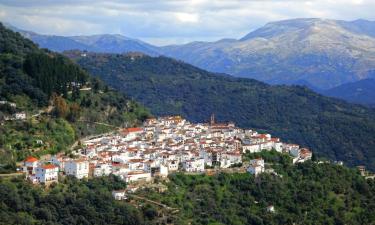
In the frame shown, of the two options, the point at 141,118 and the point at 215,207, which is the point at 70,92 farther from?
the point at 215,207

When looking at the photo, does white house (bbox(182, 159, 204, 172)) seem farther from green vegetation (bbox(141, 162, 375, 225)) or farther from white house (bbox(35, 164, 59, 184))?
white house (bbox(35, 164, 59, 184))

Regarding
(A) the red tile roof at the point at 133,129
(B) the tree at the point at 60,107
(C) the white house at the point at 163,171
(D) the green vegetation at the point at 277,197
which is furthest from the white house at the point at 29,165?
(A) the red tile roof at the point at 133,129

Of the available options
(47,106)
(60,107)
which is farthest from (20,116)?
(47,106)

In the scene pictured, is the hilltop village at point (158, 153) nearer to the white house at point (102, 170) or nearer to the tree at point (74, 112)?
the white house at point (102, 170)

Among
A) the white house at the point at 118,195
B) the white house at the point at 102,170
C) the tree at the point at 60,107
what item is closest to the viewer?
the white house at the point at 118,195

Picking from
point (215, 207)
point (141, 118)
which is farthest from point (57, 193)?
point (141, 118)

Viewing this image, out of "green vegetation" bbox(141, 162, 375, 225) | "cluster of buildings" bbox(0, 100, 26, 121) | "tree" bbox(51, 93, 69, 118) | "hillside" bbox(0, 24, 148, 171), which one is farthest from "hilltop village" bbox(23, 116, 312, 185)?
"cluster of buildings" bbox(0, 100, 26, 121)
